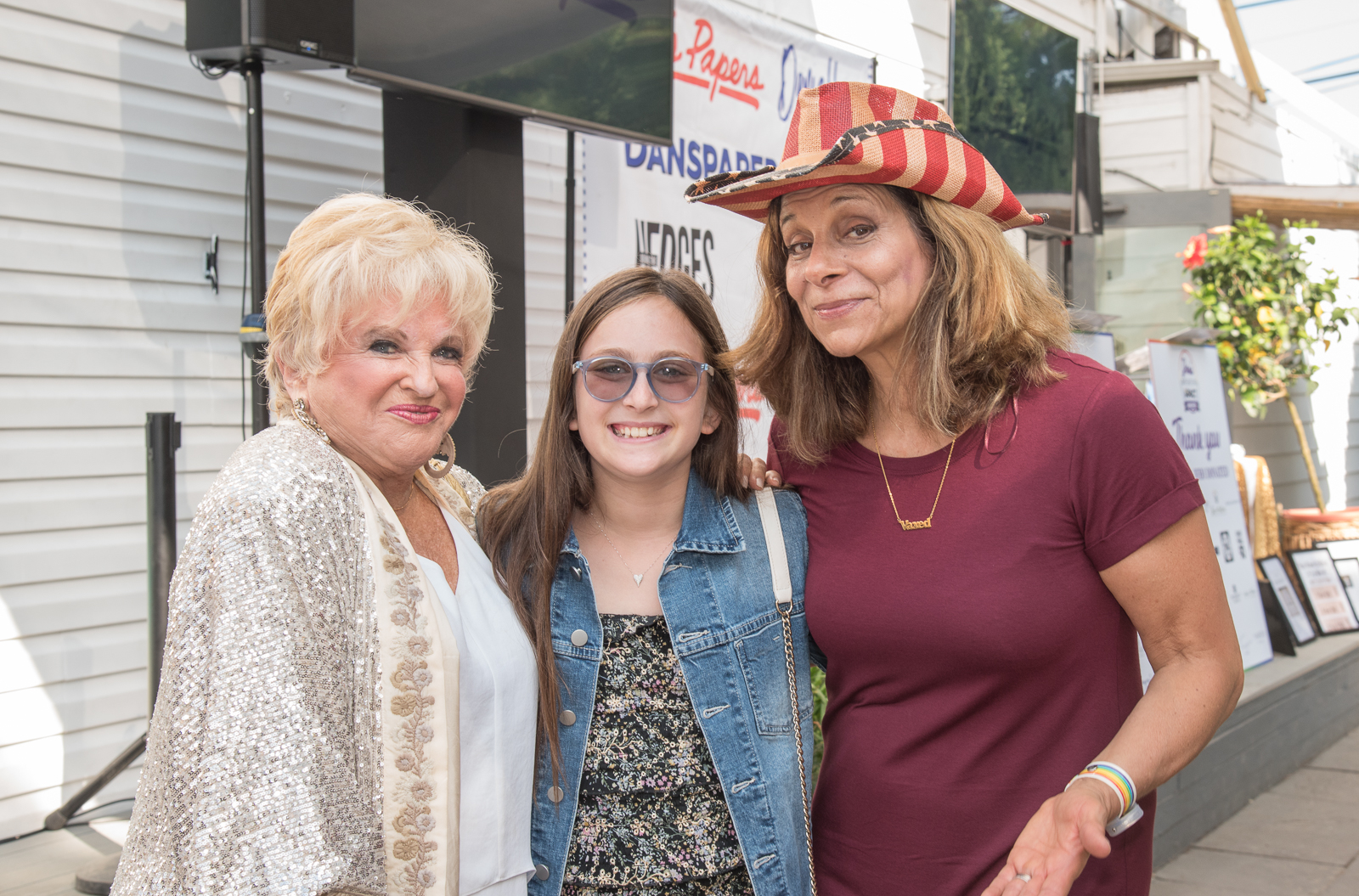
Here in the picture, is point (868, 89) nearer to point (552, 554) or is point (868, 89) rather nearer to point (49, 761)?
point (552, 554)

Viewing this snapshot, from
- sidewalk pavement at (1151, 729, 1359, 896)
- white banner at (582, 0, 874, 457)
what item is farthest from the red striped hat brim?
sidewalk pavement at (1151, 729, 1359, 896)

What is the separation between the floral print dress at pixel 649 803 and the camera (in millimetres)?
1777

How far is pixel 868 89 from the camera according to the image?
6.27ft

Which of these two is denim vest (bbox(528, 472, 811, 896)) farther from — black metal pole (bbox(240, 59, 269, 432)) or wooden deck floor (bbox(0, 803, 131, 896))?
wooden deck floor (bbox(0, 803, 131, 896))

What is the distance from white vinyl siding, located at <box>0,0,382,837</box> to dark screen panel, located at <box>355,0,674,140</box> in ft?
3.93

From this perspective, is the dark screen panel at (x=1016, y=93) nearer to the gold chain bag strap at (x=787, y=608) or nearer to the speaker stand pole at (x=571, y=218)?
the speaker stand pole at (x=571, y=218)

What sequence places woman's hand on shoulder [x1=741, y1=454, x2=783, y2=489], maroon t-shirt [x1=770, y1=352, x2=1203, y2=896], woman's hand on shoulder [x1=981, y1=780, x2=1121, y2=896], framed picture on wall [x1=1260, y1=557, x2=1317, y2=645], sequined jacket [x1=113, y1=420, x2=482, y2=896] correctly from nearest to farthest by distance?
sequined jacket [x1=113, y1=420, x2=482, y2=896], woman's hand on shoulder [x1=981, y1=780, x2=1121, y2=896], maroon t-shirt [x1=770, y1=352, x2=1203, y2=896], woman's hand on shoulder [x1=741, y1=454, x2=783, y2=489], framed picture on wall [x1=1260, y1=557, x2=1317, y2=645]

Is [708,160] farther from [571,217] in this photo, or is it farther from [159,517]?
[159,517]

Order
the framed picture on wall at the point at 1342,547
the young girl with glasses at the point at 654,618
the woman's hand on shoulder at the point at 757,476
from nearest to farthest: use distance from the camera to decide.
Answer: the young girl with glasses at the point at 654,618
the woman's hand on shoulder at the point at 757,476
the framed picture on wall at the point at 1342,547

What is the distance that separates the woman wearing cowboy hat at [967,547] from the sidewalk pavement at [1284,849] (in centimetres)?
260

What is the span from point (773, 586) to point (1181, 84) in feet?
30.3

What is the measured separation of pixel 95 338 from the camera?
3.65 m

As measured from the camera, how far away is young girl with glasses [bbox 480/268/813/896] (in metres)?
1.81

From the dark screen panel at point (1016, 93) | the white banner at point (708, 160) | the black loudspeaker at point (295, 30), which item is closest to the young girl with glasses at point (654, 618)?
the black loudspeaker at point (295, 30)
